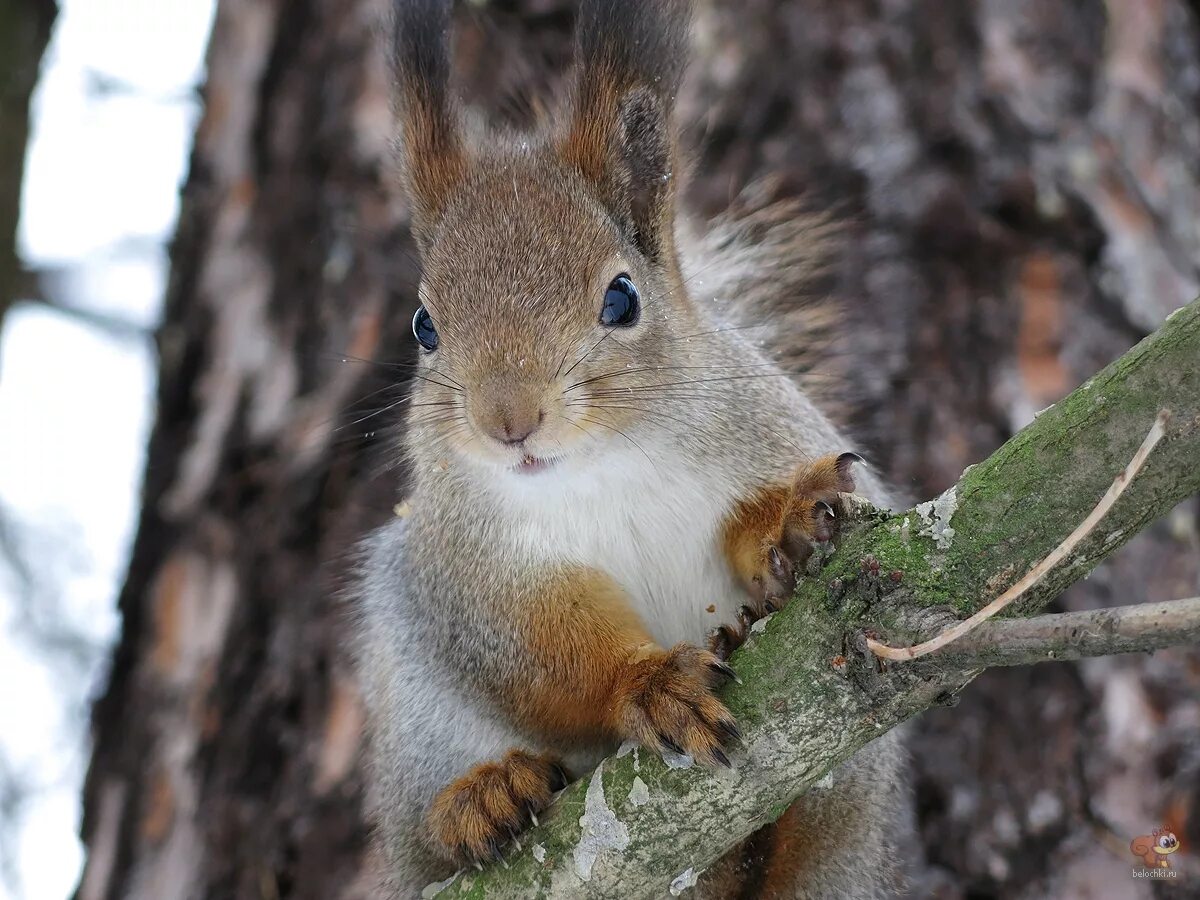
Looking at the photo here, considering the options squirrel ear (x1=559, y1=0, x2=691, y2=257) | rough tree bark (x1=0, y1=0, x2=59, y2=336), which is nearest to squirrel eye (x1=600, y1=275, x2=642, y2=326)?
squirrel ear (x1=559, y1=0, x2=691, y2=257)

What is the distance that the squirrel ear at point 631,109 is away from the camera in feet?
5.94

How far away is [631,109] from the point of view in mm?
1875

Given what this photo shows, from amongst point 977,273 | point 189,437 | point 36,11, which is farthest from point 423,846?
point 36,11

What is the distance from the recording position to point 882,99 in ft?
9.26

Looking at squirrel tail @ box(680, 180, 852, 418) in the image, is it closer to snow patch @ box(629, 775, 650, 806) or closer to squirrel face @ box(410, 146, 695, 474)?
squirrel face @ box(410, 146, 695, 474)

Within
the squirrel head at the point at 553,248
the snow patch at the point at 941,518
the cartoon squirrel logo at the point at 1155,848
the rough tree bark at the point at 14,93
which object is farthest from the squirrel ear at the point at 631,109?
the rough tree bark at the point at 14,93

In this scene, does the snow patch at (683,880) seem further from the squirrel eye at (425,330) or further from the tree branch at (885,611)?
the squirrel eye at (425,330)

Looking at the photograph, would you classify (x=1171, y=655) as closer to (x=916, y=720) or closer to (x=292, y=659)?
(x=916, y=720)

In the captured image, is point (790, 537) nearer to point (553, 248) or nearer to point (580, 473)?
point (580, 473)

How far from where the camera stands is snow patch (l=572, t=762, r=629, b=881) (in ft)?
4.73

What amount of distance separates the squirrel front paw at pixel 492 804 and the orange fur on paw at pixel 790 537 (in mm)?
349

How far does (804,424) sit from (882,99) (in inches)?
45.1

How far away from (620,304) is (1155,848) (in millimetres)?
1413

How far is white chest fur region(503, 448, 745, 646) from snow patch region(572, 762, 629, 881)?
15.8 inches
